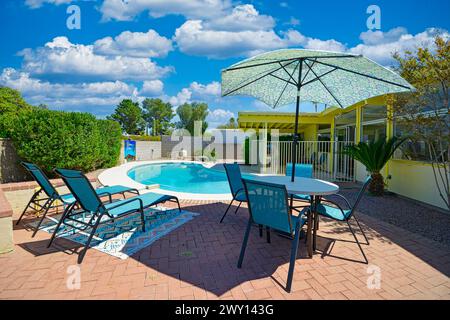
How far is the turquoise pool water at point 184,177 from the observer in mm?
10502

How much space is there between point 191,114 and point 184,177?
40.6m

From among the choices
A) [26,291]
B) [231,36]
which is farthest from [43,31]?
[26,291]

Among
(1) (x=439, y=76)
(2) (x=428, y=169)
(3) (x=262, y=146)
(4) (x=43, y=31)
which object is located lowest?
(2) (x=428, y=169)

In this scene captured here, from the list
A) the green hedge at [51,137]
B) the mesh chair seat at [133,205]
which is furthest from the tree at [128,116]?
the mesh chair seat at [133,205]

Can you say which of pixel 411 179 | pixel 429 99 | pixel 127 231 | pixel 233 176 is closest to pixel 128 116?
pixel 233 176

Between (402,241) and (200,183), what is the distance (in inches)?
357

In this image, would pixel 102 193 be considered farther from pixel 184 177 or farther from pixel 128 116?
pixel 128 116

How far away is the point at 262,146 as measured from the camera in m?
12.2

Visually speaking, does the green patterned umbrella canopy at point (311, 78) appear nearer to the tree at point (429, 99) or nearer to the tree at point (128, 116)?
the tree at point (429, 99)

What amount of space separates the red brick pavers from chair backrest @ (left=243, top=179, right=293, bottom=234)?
25.6 inches

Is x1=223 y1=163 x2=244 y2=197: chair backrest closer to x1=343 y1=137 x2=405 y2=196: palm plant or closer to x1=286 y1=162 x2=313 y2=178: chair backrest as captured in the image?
x1=286 y1=162 x2=313 y2=178: chair backrest

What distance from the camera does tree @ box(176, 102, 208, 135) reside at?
51062 mm

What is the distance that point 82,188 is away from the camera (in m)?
3.53
